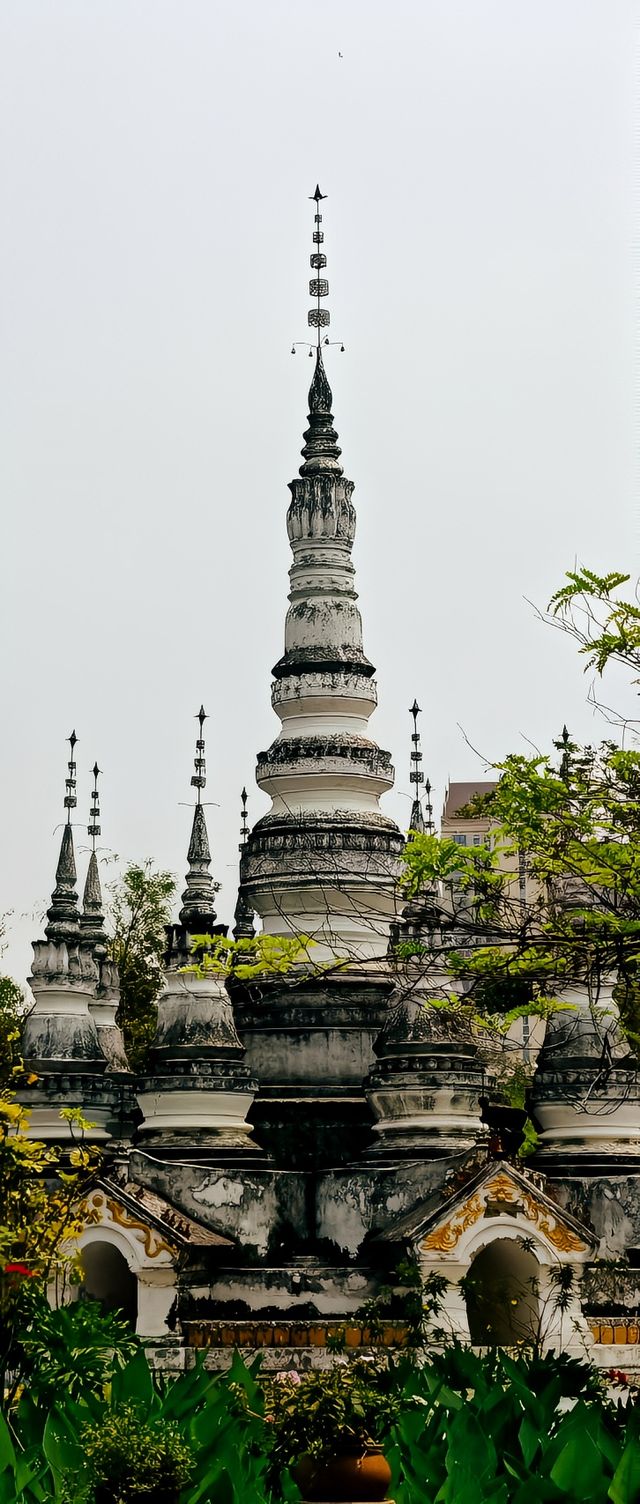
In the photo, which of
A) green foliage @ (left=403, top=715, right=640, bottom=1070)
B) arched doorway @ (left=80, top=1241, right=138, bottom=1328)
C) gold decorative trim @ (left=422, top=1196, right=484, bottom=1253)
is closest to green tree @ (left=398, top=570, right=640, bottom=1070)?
green foliage @ (left=403, top=715, right=640, bottom=1070)

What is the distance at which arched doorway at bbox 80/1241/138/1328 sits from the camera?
27.7 m

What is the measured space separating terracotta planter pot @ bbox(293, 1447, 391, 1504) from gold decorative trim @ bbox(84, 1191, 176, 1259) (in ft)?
48.3

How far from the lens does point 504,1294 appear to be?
25.6 meters

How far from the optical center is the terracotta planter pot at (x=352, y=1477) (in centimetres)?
1061

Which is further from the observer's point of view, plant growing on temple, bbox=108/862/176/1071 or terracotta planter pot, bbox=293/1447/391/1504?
plant growing on temple, bbox=108/862/176/1071

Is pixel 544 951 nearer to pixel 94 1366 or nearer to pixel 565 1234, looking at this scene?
pixel 94 1366

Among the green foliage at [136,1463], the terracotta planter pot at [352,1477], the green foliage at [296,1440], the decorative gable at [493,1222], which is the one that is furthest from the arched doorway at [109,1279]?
the green foliage at [136,1463]

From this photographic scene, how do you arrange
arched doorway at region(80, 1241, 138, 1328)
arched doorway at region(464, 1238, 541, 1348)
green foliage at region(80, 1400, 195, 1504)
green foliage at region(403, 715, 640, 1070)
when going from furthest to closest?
arched doorway at region(80, 1241, 138, 1328) → arched doorway at region(464, 1238, 541, 1348) → green foliage at region(403, 715, 640, 1070) → green foliage at region(80, 1400, 195, 1504)

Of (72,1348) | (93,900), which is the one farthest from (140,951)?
(72,1348)

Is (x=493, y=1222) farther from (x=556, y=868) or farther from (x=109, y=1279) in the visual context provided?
(x=556, y=868)

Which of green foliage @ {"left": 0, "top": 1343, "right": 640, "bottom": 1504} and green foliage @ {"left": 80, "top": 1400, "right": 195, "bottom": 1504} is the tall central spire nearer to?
green foliage @ {"left": 0, "top": 1343, "right": 640, "bottom": 1504}

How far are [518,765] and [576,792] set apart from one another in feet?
1.47

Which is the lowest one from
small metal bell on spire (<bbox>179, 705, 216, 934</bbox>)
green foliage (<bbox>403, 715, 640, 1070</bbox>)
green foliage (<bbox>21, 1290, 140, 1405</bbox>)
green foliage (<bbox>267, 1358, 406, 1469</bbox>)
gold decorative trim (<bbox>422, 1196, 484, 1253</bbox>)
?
green foliage (<bbox>267, 1358, 406, 1469</bbox>)

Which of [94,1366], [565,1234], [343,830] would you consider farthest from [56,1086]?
[94,1366]
